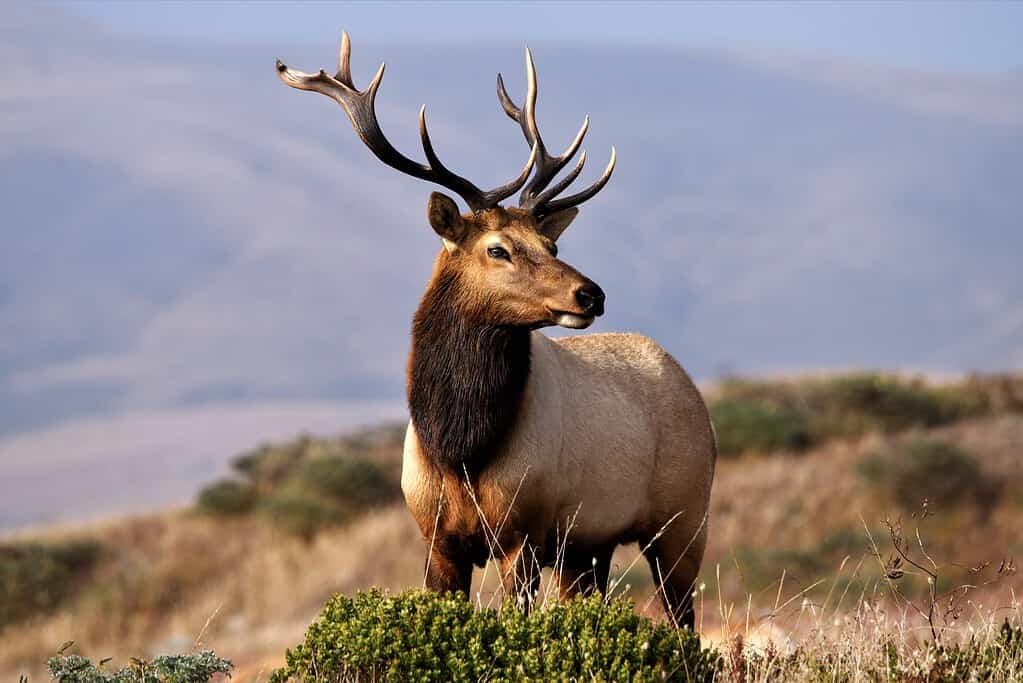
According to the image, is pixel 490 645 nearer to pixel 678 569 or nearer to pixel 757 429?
pixel 678 569

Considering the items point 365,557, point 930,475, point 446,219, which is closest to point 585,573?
point 446,219

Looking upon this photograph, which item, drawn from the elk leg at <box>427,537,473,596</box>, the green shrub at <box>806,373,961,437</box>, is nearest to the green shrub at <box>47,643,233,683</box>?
the elk leg at <box>427,537,473,596</box>

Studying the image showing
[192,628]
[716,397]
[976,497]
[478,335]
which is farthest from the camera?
[716,397]

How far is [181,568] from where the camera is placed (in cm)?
2370

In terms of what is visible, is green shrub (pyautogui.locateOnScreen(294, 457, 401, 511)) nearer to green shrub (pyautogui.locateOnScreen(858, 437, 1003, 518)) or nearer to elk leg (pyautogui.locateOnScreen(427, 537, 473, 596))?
green shrub (pyautogui.locateOnScreen(858, 437, 1003, 518))

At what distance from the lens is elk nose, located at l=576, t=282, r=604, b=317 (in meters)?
6.26

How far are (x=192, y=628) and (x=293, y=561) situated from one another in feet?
9.80

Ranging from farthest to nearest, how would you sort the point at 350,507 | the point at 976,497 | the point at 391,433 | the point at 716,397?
the point at 391,433, the point at 716,397, the point at 350,507, the point at 976,497

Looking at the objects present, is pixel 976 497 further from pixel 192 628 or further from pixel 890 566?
pixel 890 566

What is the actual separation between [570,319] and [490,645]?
1596 millimetres

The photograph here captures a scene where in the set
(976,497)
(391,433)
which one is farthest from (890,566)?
(391,433)

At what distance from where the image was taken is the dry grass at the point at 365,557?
20938mm

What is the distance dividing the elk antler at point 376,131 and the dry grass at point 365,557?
13.0 metres

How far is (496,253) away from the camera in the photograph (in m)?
6.62
